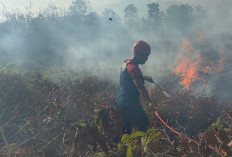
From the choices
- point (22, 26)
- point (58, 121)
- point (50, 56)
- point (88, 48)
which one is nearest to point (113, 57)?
point (88, 48)

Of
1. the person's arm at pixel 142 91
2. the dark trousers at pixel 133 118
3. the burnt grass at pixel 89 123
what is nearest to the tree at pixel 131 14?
the burnt grass at pixel 89 123

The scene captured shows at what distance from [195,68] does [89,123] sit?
7.77 m

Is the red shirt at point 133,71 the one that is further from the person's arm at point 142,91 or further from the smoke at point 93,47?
the smoke at point 93,47

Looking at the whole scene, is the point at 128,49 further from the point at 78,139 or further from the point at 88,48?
the point at 78,139

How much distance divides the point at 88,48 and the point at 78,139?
15.7 meters

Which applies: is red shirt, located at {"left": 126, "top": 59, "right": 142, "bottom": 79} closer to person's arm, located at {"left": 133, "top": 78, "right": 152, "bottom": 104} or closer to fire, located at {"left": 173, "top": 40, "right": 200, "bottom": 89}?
person's arm, located at {"left": 133, "top": 78, "right": 152, "bottom": 104}

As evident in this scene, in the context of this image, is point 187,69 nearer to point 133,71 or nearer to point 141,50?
point 141,50

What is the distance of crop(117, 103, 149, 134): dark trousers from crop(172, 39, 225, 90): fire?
5.20 meters

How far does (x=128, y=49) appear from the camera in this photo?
19.8 meters

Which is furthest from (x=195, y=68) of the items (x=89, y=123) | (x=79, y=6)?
(x=79, y=6)

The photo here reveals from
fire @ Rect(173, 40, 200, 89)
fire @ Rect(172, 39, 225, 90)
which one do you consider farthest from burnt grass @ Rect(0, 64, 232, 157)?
fire @ Rect(172, 39, 225, 90)

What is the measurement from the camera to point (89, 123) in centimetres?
369

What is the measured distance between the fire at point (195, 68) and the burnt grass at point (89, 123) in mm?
2811

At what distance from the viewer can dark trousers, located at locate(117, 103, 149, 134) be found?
3.89 meters
